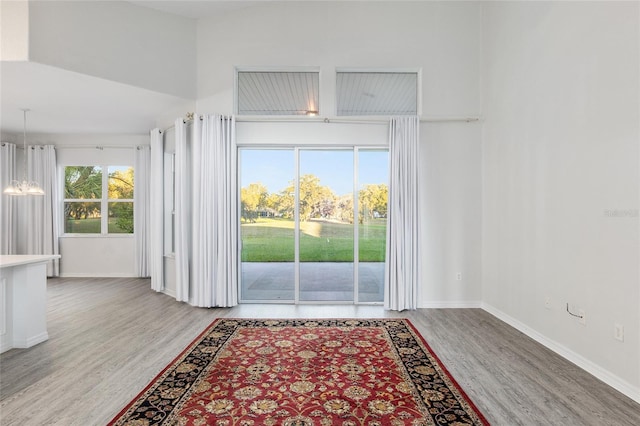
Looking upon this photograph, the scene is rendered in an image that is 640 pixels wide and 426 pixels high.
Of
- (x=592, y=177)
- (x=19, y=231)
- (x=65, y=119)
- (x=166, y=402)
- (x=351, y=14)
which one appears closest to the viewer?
(x=166, y=402)

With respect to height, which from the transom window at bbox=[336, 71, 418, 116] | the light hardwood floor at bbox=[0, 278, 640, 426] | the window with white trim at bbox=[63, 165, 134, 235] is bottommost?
the light hardwood floor at bbox=[0, 278, 640, 426]

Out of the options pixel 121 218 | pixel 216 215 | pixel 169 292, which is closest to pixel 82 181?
pixel 121 218

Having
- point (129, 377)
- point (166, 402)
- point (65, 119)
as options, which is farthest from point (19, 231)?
point (166, 402)

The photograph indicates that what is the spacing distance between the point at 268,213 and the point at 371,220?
156 cm

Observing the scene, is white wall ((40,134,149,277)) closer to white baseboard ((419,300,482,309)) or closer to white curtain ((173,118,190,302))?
white curtain ((173,118,190,302))

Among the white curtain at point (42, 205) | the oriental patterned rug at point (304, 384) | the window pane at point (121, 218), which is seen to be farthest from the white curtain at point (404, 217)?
the white curtain at point (42, 205)

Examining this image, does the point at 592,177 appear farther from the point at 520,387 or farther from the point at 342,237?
the point at 342,237

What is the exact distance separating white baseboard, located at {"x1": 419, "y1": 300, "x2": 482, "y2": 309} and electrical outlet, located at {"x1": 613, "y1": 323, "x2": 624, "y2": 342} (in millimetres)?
2005

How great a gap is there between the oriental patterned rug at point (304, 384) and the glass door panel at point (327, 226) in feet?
3.79

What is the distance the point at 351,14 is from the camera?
4492 millimetres

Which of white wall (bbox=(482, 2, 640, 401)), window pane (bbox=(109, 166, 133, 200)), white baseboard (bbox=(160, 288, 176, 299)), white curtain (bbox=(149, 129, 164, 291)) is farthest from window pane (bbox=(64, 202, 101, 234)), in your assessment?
white wall (bbox=(482, 2, 640, 401))

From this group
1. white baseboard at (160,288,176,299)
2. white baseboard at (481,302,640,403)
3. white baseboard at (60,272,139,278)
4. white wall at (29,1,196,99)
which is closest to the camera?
white baseboard at (481,302,640,403)

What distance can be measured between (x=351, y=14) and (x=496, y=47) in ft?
→ 6.66

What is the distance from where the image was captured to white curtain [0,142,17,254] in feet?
20.0
